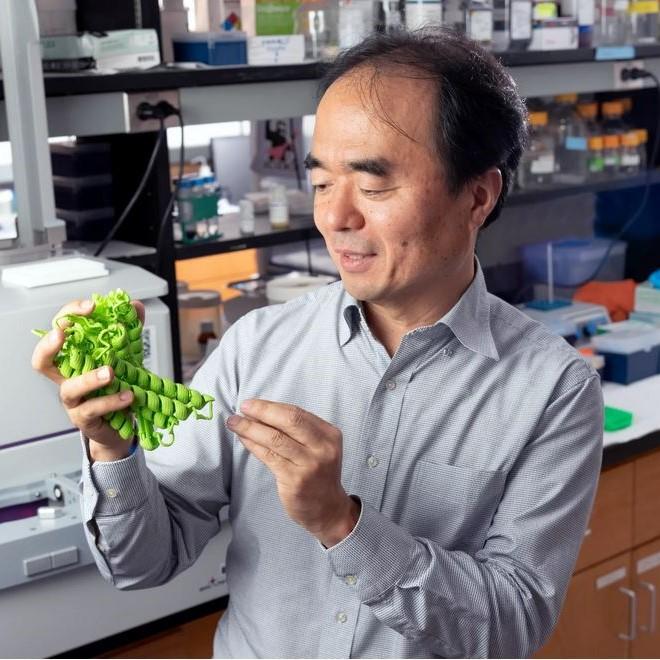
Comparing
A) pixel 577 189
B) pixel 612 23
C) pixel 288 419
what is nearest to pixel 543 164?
pixel 577 189

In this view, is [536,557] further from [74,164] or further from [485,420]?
[74,164]

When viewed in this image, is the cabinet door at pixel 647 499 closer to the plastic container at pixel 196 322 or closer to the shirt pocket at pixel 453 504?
the plastic container at pixel 196 322

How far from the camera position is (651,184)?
3652 millimetres

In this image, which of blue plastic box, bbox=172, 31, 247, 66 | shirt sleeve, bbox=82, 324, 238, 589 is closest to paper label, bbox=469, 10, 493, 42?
blue plastic box, bbox=172, 31, 247, 66

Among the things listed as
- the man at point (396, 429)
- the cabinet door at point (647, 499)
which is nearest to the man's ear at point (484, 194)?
the man at point (396, 429)

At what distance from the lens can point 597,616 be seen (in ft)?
8.73

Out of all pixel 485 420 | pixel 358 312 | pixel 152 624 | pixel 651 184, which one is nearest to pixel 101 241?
pixel 152 624

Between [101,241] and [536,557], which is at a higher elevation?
[101,241]

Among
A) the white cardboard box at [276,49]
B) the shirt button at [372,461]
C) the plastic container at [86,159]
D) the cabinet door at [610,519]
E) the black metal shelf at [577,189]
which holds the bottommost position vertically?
the cabinet door at [610,519]

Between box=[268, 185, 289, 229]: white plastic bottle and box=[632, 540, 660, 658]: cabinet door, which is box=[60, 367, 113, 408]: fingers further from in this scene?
box=[632, 540, 660, 658]: cabinet door

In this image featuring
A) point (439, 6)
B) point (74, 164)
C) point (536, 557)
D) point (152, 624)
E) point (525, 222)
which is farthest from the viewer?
point (525, 222)

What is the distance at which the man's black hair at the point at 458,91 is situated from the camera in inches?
52.1

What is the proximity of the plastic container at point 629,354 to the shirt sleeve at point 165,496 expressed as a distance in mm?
1646

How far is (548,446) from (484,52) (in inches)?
20.1
